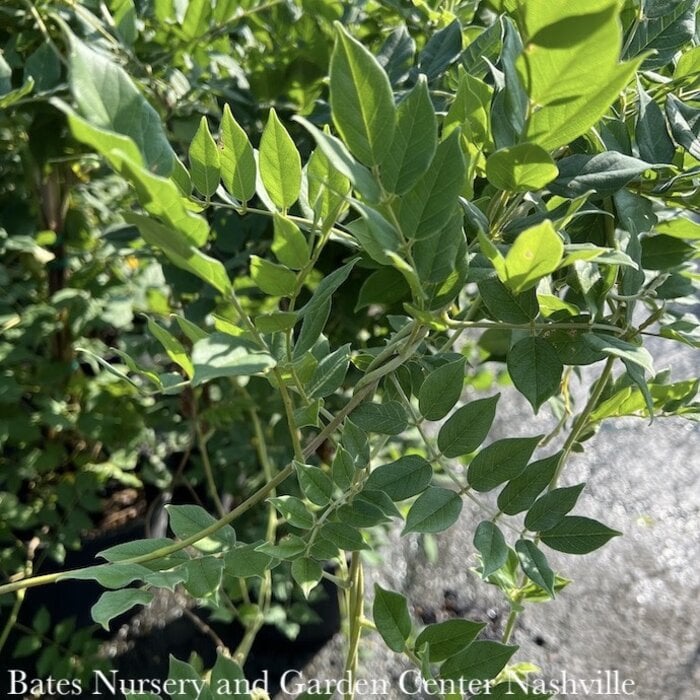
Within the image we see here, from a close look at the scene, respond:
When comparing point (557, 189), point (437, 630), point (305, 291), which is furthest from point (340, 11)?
point (437, 630)

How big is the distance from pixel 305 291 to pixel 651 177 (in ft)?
1.38

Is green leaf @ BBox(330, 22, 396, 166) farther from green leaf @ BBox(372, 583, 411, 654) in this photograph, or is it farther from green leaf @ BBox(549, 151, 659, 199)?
green leaf @ BBox(372, 583, 411, 654)

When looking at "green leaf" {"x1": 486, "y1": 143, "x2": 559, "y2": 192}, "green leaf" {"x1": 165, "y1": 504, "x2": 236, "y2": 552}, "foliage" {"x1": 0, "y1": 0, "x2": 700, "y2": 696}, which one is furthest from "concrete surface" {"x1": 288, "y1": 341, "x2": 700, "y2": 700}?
"green leaf" {"x1": 486, "y1": 143, "x2": 559, "y2": 192}

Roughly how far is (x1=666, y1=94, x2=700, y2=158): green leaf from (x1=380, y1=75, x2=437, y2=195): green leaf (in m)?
0.15

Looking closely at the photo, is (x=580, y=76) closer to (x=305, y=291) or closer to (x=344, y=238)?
(x=344, y=238)

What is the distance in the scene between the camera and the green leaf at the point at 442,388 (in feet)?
1.04

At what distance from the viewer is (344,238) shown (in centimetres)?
35

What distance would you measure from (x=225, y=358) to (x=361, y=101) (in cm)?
9

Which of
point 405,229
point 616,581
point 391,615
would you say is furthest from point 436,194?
point 616,581

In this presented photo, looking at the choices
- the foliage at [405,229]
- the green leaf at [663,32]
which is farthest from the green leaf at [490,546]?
the green leaf at [663,32]

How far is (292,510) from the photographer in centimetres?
31

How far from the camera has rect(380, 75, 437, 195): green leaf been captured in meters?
0.22

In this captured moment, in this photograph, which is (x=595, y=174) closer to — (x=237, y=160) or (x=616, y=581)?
(x=237, y=160)

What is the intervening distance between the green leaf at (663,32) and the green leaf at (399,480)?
0.77 ft
